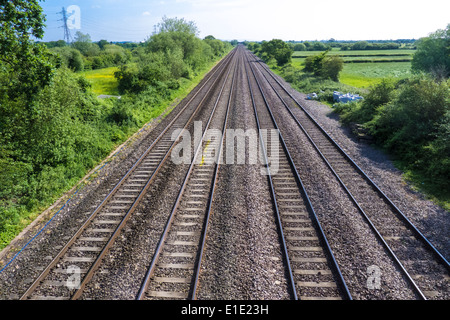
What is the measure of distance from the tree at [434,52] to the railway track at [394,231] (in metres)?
23.0

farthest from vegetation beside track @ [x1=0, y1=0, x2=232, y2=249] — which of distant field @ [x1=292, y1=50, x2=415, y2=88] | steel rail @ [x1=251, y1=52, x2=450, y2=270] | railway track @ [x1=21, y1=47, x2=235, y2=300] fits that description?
distant field @ [x1=292, y1=50, x2=415, y2=88]

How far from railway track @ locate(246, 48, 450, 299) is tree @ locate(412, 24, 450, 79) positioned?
75.4ft

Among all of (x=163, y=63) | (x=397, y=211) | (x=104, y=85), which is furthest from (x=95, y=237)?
(x=104, y=85)

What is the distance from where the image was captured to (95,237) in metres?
7.97

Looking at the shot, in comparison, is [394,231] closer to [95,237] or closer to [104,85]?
[95,237]

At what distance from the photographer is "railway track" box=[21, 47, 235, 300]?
20.7 feet

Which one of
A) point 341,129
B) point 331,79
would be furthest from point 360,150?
point 331,79

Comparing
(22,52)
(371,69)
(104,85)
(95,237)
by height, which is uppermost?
(371,69)

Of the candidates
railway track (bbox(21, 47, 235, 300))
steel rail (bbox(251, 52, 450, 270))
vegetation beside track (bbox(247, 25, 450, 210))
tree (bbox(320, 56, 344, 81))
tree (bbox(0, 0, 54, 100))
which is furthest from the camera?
tree (bbox(320, 56, 344, 81))

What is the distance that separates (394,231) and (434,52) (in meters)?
30.1

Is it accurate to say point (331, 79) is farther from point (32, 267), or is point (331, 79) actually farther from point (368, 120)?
point (32, 267)

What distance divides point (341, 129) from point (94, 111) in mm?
16721

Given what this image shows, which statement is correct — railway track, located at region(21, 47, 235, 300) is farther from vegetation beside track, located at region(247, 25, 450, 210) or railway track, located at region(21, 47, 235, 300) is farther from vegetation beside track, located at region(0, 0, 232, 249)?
vegetation beside track, located at region(247, 25, 450, 210)

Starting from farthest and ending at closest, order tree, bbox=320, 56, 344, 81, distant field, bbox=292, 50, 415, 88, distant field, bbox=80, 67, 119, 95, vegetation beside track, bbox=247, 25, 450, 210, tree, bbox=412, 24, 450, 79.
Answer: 1. distant field, bbox=292, 50, 415, 88
2. tree, bbox=320, 56, 344, 81
3. distant field, bbox=80, 67, 119, 95
4. tree, bbox=412, 24, 450, 79
5. vegetation beside track, bbox=247, 25, 450, 210
